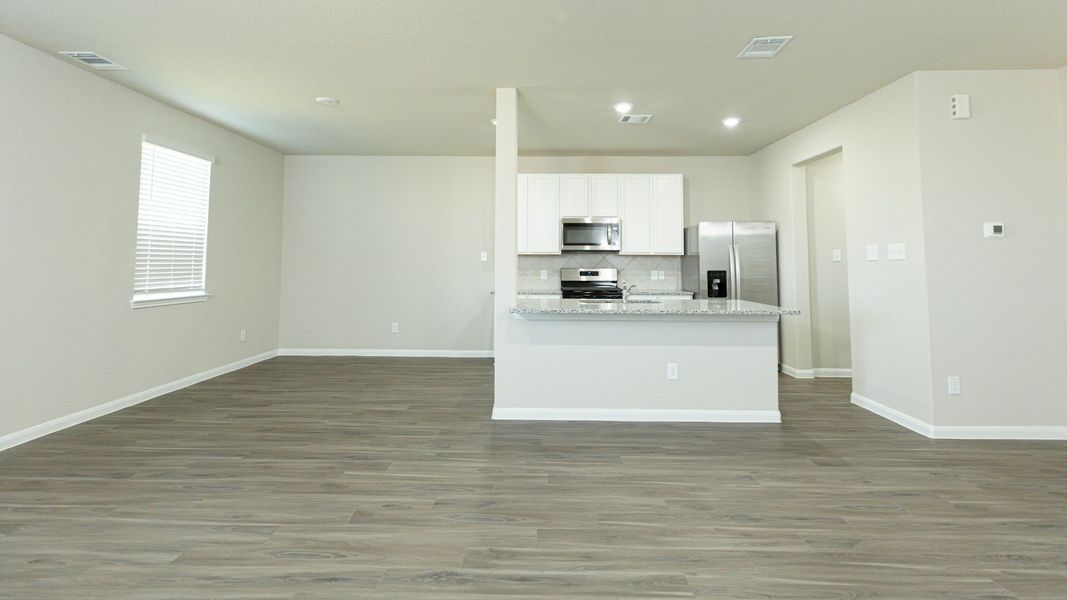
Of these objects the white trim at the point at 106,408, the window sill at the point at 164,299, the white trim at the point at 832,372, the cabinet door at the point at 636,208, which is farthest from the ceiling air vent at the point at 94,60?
the white trim at the point at 832,372

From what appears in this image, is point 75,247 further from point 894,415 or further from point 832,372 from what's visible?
point 832,372

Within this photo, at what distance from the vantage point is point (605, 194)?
5699 millimetres

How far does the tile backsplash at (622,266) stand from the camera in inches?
237

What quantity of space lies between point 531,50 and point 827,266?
418cm

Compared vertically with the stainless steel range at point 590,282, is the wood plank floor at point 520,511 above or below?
below

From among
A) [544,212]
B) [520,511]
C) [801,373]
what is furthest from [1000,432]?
[544,212]

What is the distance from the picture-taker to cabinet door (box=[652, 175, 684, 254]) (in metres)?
5.70

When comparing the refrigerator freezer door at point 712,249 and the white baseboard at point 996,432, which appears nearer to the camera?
the white baseboard at point 996,432

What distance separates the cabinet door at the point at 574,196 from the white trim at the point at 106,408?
14.1ft

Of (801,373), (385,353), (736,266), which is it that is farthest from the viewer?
(385,353)

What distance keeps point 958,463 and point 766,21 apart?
9.53 ft

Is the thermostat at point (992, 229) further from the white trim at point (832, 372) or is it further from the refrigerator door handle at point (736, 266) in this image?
the white trim at point (832, 372)

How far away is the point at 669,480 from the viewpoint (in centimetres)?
253

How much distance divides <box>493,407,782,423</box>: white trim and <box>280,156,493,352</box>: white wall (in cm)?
272
